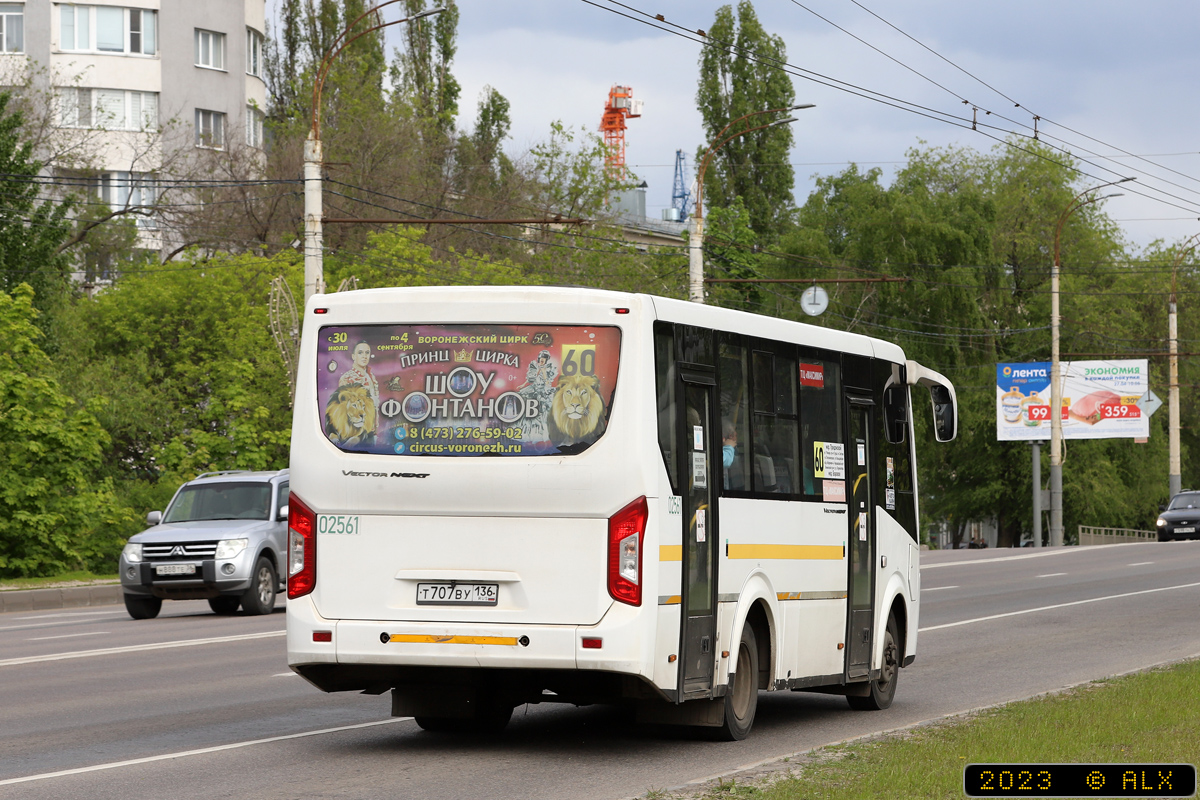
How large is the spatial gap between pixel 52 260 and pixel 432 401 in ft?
110

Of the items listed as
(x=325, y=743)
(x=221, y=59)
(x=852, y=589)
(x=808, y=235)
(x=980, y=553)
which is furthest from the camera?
(x=221, y=59)

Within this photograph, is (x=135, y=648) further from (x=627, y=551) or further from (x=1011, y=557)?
(x=1011, y=557)

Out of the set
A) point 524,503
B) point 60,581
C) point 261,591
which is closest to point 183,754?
point 524,503

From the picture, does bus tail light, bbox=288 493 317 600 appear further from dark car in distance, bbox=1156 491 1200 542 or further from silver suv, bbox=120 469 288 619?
dark car in distance, bbox=1156 491 1200 542

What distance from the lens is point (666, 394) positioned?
1012 cm

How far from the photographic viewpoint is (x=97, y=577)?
3256 centimetres

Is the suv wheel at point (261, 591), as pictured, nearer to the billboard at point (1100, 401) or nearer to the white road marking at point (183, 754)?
the white road marking at point (183, 754)

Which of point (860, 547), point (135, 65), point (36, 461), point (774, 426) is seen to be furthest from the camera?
point (135, 65)

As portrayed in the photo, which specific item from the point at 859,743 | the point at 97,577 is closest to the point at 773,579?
the point at 859,743

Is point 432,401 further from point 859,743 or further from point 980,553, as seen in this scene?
point 980,553

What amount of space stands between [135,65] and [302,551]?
61.2m

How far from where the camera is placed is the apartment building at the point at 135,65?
66.8 m

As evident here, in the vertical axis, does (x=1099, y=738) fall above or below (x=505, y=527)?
below

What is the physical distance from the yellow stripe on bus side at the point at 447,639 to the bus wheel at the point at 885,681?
4.14 m
